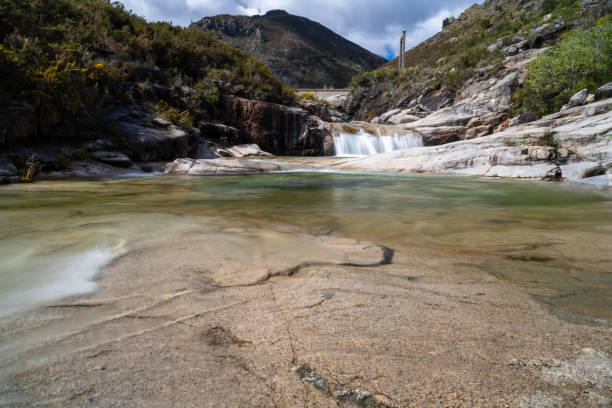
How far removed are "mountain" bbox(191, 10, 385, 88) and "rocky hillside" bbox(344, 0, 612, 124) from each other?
4736cm

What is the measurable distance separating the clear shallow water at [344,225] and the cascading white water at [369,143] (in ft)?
36.7

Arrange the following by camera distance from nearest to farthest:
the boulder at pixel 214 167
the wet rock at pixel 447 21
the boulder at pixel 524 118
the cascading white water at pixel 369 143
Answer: the boulder at pixel 214 167 → the boulder at pixel 524 118 → the cascading white water at pixel 369 143 → the wet rock at pixel 447 21

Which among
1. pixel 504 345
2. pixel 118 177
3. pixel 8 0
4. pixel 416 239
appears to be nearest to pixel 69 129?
pixel 118 177

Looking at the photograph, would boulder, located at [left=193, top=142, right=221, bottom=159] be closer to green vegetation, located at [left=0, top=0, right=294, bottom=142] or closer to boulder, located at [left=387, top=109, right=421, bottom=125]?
green vegetation, located at [left=0, top=0, right=294, bottom=142]

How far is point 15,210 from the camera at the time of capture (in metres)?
4.48

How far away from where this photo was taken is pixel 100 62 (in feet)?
42.6

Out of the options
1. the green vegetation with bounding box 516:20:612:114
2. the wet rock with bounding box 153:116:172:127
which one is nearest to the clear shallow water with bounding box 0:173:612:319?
the wet rock with bounding box 153:116:172:127

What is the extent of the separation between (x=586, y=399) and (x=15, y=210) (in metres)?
6.20

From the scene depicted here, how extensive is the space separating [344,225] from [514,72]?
2375 centimetres

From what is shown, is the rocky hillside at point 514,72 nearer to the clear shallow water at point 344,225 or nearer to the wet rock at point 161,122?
the clear shallow water at point 344,225

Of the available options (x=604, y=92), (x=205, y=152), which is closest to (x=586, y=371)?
(x=205, y=152)

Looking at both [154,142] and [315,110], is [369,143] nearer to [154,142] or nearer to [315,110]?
[315,110]

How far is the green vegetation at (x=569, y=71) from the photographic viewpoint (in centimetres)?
1501

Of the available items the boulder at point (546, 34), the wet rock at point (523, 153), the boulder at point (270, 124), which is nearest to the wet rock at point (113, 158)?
the boulder at point (270, 124)
